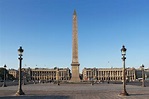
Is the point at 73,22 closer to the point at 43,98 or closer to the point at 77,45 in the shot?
the point at 77,45

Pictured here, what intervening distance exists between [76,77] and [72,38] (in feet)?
39.2

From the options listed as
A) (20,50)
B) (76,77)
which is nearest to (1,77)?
(76,77)

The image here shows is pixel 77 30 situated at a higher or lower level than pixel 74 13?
A: lower

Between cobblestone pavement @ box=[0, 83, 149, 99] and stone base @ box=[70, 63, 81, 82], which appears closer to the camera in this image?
cobblestone pavement @ box=[0, 83, 149, 99]

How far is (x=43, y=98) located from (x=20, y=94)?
498 cm

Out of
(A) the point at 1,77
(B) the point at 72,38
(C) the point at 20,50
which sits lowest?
(A) the point at 1,77

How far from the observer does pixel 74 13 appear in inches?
2859

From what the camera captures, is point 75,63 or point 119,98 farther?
point 75,63

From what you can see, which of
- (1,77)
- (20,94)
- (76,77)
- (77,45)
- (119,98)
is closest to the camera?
(119,98)

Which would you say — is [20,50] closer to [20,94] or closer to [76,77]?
[20,94]

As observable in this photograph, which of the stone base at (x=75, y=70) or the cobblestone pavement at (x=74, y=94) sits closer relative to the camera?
the cobblestone pavement at (x=74, y=94)

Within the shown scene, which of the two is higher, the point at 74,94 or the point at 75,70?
the point at 75,70

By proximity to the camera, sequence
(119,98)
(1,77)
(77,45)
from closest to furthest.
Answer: (119,98)
(77,45)
(1,77)

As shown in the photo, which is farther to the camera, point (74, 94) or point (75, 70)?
point (75, 70)
